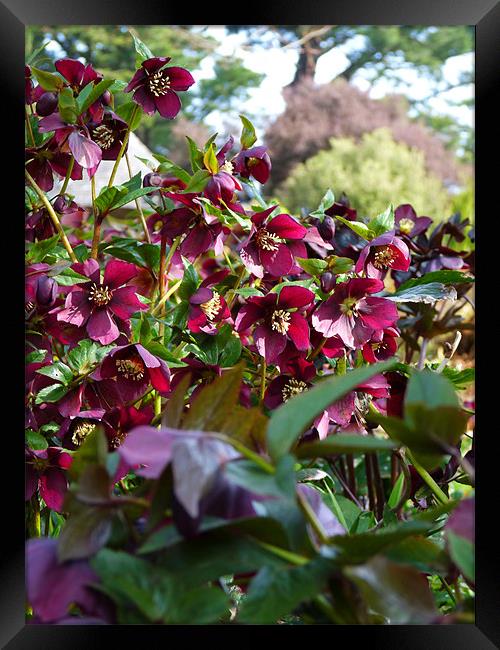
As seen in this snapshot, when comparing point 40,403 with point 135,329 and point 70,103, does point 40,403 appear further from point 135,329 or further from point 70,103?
point 70,103

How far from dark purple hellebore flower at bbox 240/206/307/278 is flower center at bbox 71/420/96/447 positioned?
205 mm

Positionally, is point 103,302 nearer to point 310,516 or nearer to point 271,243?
point 271,243

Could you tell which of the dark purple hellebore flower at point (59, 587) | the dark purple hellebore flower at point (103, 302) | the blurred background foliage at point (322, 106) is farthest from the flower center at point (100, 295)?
the blurred background foliage at point (322, 106)

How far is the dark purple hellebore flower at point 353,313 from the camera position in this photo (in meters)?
0.64

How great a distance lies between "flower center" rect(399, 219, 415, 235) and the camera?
39.7 inches

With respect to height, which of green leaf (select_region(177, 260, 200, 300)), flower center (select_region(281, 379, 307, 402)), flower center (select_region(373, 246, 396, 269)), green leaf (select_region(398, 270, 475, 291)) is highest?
flower center (select_region(373, 246, 396, 269))

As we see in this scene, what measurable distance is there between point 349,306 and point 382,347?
0.12 meters

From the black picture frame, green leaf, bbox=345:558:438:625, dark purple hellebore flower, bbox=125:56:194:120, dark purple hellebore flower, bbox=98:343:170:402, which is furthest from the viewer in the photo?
dark purple hellebore flower, bbox=125:56:194:120

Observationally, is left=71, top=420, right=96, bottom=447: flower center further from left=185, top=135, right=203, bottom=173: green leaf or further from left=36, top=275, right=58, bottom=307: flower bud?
left=185, top=135, right=203, bottom=173: green leaf

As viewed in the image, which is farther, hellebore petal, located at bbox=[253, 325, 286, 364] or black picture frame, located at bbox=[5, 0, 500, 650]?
hellebore petal, located at bbox=[253, 325, 286, 364]

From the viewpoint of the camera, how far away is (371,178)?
8.60 metres

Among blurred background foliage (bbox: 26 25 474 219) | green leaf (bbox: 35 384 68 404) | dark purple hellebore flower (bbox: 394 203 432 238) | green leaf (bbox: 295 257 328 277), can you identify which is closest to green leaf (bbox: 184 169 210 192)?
green leaf (bbox: 295 257 328 277)
